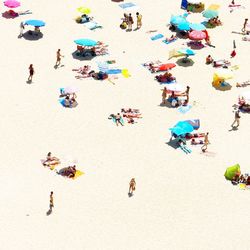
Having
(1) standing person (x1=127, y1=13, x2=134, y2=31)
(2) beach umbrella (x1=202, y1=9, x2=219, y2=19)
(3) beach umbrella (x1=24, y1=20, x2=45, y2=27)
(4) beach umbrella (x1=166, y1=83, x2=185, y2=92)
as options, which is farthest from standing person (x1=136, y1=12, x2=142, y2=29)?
(4) beach umbrella (x1=166, y1=83, x2=185, y2=92)

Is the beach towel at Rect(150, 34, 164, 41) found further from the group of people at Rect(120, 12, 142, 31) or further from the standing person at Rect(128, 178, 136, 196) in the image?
the standing person at Rect(128, 178, 136, 196)

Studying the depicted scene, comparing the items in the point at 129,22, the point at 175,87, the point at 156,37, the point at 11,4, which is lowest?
the point at 156,37

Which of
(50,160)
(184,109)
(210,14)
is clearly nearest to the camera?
(50,160)

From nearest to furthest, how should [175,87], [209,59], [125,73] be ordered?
1. [175,87]
2. [125,73]
3. [209,59]

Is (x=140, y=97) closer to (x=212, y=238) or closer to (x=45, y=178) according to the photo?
(x=45, y=178)

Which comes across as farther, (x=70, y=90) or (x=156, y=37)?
(x=156, y=37)

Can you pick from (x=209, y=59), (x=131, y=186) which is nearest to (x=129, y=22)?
(x=209, y=59)

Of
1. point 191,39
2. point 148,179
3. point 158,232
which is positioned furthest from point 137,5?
point 158,232

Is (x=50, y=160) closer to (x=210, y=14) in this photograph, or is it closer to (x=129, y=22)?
(x=129, y=22)
